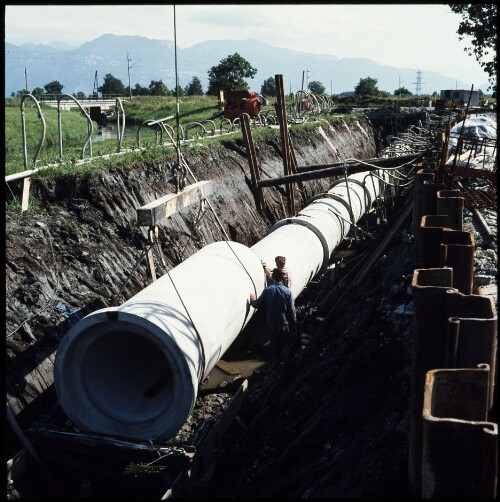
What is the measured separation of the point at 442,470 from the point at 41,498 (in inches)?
196

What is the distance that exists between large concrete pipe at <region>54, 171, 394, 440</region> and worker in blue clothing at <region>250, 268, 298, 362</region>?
0.27m

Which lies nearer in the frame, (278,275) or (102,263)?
(278,275)

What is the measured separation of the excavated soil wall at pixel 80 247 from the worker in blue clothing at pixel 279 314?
1.31 metres

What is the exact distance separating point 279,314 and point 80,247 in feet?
10.5

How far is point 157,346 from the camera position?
26.0 ft

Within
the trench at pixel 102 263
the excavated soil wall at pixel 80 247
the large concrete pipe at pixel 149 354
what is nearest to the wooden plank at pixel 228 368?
the large concrete pipe at pixel 149 354

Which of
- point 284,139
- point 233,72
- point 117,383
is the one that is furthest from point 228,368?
point 233,72

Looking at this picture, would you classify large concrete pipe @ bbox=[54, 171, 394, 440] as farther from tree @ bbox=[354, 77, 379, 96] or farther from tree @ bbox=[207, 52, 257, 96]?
tree @ bbox=[354, 77, 379, 96]

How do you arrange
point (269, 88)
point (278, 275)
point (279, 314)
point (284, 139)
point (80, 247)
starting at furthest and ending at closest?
point (269, 88), point (284, 139), point (80, 247), point (278, 275), point (279, 314)

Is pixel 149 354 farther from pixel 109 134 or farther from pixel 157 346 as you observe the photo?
pixel 109 134

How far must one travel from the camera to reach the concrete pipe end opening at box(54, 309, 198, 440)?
7.43m

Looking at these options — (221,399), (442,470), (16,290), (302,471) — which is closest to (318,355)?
(221,399)

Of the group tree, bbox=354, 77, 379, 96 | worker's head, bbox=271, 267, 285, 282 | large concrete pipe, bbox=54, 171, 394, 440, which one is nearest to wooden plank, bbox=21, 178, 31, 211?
large concrete pipe, bbox=54, 171, 394, 440

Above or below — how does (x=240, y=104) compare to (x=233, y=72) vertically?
below
